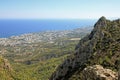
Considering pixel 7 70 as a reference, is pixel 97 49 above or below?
above

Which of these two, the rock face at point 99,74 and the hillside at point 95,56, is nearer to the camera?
the rock face at point 99,74

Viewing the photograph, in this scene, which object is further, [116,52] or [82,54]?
[82,54]

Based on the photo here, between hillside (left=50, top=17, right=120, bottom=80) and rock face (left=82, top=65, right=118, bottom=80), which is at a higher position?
rock face (left=82, top=65, right=118, bottom=80)

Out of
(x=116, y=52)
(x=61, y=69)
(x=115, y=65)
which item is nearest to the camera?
(x=115, y=65)

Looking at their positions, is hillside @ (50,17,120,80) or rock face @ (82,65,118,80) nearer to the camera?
rock face @ (82,65,118,80)

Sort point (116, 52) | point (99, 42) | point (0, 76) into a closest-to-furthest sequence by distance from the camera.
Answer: point (116, 52), point (99, 42), point (0, 76)

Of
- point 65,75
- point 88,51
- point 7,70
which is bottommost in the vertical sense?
point 7,70

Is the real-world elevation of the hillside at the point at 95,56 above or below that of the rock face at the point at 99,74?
below

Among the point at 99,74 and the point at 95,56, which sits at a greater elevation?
the point at 99,74

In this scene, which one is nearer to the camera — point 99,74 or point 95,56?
point 99,74

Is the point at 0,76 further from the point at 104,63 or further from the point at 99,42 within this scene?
the point at 104,63

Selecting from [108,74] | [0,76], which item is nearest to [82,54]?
[108,74]
